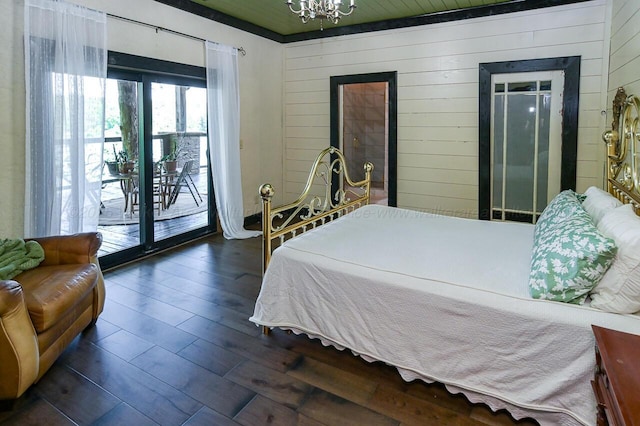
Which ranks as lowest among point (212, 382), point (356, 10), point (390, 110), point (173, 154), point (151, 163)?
point (212, 382)

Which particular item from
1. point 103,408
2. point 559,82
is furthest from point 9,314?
point 559,82

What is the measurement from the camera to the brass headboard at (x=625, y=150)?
8.45 feet

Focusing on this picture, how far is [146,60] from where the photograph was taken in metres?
4.08

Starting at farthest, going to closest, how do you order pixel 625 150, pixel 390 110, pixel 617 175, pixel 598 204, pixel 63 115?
pixel 390 110
pixel 63 115
pixel 617 175
pixel 625 150
pixel 598 204

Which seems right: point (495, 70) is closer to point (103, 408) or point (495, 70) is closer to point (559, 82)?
point (559, 82)

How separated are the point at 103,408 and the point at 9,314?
0.64 metres

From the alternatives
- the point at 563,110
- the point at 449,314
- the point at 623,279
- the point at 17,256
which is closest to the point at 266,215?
the point at 449,314

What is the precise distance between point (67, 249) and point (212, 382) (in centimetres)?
139

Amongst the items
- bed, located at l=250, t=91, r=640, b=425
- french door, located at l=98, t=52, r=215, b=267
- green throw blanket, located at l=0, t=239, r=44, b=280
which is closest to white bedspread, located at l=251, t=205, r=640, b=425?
bed, located at l=250, t=91, r=640, b=425

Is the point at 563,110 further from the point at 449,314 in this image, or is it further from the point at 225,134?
the point at 225,134

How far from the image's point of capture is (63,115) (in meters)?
3.29

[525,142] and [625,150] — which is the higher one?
[525,142]

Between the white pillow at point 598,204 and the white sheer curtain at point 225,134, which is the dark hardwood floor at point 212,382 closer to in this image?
the white pillow at point 598,204

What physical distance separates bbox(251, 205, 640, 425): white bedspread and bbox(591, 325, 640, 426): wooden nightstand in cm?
27
